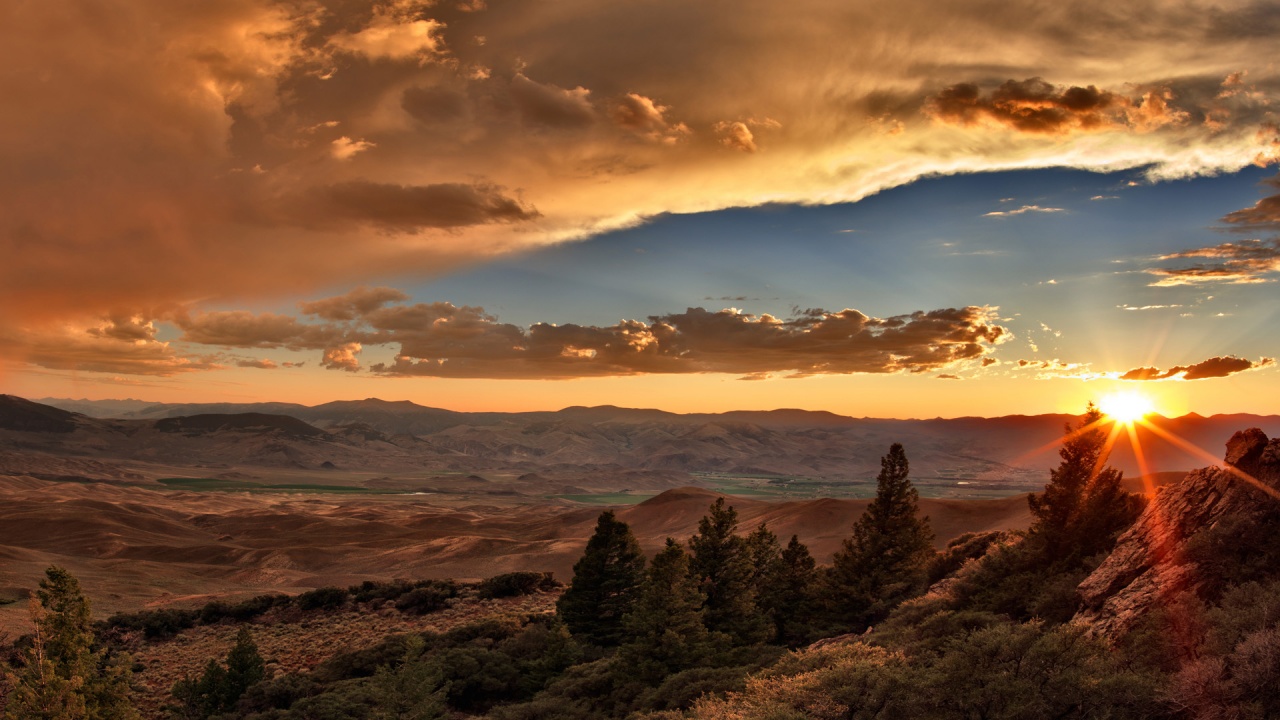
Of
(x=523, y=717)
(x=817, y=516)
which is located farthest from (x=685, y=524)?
(x=523, y=717)

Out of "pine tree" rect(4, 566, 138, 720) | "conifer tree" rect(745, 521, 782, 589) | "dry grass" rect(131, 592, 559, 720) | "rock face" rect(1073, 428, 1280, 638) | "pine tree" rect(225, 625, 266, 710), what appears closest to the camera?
"rock face" rect(1073, 428, 1280, 638)

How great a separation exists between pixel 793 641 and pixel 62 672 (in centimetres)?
2935

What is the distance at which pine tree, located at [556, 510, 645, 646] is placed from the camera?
33.8 m

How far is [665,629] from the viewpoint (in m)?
24.9

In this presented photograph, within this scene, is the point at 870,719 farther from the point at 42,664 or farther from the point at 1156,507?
the point at 42,664

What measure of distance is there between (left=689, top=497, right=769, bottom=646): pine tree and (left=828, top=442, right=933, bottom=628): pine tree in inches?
201

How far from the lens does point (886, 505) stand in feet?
124

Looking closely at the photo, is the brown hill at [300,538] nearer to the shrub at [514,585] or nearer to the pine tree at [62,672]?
the pine tree at [62,672]

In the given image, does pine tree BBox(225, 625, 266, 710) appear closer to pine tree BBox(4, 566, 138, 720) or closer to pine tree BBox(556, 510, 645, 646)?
pine tree BBox(4, 566, 138, 720)

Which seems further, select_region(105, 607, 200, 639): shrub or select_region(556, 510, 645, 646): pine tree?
select_region(105, 607, 200, 639): shrub

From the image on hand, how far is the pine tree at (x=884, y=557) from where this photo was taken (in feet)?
112

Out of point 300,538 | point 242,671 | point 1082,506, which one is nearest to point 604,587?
point 242,671

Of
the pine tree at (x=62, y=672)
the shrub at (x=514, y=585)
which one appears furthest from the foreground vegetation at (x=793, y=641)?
the shrub at (x=514, y=585)

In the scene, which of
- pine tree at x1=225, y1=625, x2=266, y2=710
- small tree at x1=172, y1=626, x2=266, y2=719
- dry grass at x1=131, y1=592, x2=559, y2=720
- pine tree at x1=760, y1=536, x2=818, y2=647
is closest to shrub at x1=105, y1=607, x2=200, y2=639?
dry grass at x1=131, y1=592, x2=559, y2=720
